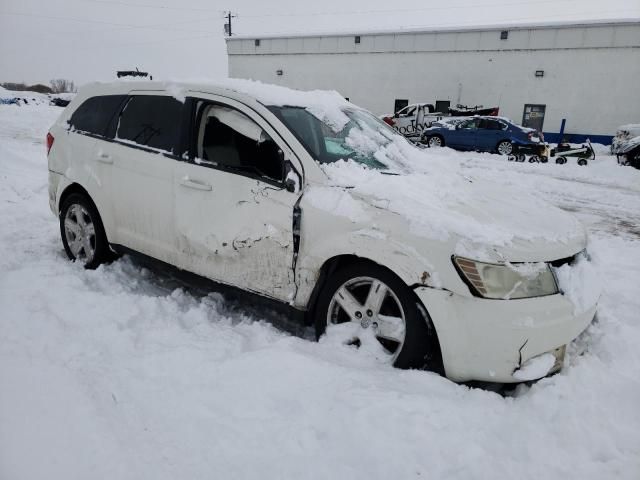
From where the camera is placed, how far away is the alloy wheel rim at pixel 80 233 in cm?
402

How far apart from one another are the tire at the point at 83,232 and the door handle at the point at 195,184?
126cm

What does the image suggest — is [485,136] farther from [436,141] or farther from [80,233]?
[80,233]

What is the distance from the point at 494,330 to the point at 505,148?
55.5ft

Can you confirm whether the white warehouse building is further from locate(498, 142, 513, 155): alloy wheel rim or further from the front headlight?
the front headlight

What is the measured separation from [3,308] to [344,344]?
2.48 m

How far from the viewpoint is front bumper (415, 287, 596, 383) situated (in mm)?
2273

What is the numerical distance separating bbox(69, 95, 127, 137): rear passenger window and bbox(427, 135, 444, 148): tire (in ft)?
54.7

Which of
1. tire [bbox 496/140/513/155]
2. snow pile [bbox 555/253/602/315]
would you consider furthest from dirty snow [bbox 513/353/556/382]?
tire [bbox 496/140/513/155]

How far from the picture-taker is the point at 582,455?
6.80ft

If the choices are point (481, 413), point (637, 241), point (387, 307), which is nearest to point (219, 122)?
point (387, 307)

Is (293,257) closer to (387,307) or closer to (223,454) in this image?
(387,307)

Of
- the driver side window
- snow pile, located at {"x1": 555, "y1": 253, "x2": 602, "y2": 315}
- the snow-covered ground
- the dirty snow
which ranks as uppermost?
the driver side window

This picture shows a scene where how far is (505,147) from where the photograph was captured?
17328 millimetres

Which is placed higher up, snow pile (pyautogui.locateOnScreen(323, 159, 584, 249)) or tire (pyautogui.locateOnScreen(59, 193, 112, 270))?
snow pile (pyautogui.locateOnScreen(323, 159, 584, 249))
